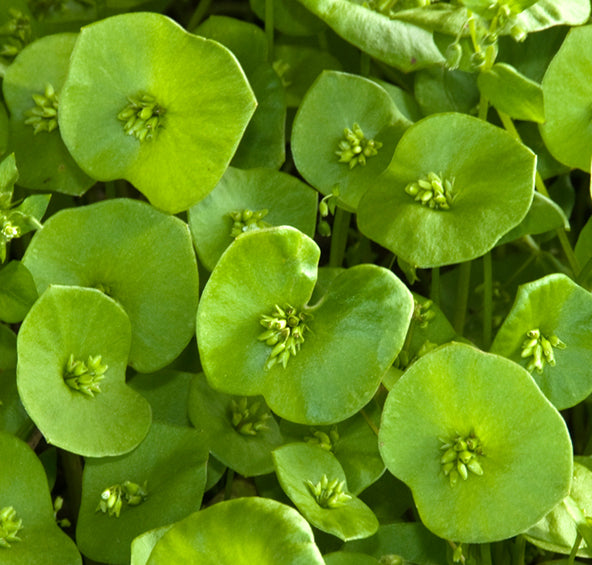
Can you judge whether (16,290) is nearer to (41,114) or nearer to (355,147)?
(41,114)

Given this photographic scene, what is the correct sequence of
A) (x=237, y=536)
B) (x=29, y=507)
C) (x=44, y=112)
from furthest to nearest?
(x=44, y=112), (x=29, y=507), (x=237, y=536)

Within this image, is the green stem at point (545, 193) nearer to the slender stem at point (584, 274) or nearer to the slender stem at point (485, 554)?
the slender stem at point (584, 274)

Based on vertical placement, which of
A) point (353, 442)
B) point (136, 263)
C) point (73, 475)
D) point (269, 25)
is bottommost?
point (73, 475)

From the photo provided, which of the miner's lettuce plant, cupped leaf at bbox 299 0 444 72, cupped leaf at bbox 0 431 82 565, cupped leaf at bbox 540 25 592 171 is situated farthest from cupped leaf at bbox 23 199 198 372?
cupped leaf at bbox 540 25 592 171

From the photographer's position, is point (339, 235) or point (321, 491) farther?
point (339, 235)

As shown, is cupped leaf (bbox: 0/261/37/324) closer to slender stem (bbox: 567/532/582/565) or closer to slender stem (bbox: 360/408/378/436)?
slender stem (bbox: 360/408/378/436)

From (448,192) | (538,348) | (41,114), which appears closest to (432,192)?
(448,192)
